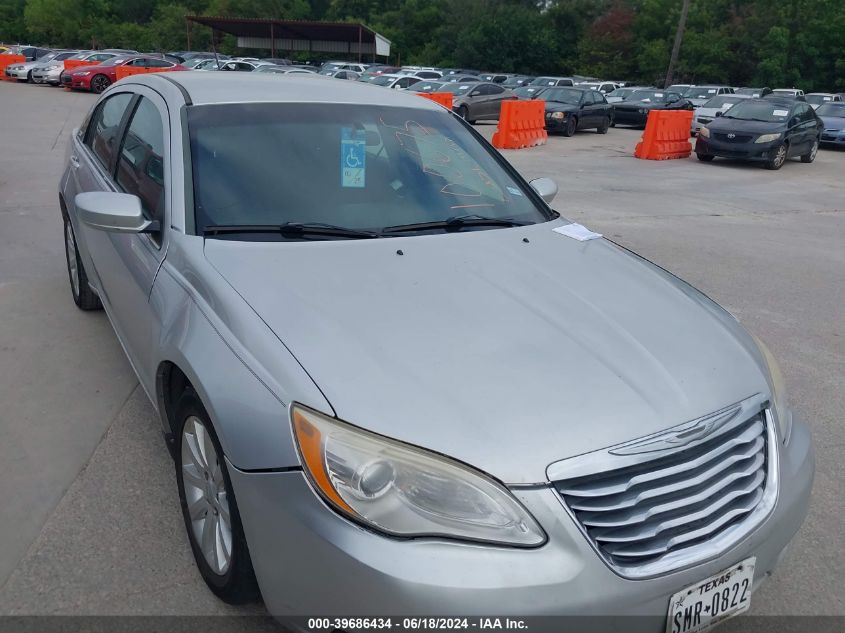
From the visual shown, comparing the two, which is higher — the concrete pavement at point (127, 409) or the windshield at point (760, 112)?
the windshield at point (760, 112)

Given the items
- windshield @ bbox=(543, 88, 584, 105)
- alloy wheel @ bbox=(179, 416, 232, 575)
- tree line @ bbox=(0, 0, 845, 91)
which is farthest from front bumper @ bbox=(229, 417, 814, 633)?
tree line @ bbox=(0, 0, 845, 91)

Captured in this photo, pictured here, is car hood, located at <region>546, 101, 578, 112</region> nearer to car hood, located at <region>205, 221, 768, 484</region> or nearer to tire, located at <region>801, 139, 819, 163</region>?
tire, located at <region>801, 139, 819, 163</region>

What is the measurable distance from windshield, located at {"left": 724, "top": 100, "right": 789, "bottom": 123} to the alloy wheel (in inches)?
669

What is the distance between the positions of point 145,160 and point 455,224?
147 cm

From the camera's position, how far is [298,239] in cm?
287

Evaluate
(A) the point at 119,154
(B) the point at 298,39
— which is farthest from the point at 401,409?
(B) the point at 298,39

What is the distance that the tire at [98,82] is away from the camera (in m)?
28.2

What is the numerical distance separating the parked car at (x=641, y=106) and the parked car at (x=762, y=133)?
28.2ft

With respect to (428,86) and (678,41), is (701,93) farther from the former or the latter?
(428,86)

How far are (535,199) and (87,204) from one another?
204cm

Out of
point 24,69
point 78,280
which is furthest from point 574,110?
point 24,69

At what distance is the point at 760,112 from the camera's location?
16766mm

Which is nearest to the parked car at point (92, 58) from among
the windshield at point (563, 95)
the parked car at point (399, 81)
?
the parked car at point (399, 81)

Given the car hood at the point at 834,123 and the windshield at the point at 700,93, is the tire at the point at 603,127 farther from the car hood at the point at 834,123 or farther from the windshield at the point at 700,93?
the windshield at the point at 700,93
